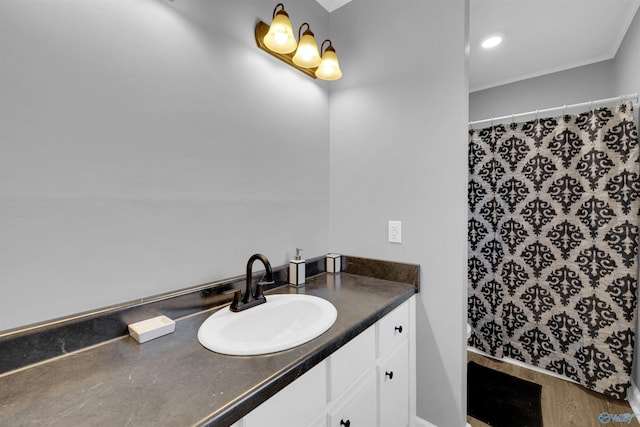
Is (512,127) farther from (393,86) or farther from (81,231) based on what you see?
(81,231)

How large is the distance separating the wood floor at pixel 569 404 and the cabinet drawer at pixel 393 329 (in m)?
0.82

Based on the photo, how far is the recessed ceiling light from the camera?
2.18m

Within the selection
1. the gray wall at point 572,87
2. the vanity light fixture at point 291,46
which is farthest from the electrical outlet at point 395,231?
the gray wall at point 572,87

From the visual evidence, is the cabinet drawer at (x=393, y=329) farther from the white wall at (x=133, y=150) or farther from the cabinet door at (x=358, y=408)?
the white wall at (x=133, y=150)

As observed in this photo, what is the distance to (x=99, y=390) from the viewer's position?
652mm

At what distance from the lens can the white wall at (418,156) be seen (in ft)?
4.43

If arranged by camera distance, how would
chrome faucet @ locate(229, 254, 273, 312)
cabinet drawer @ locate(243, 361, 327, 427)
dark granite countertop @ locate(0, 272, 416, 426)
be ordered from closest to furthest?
dark granite countertop @ locate(0, 272, 416, 426), cabinet drawer @ locate(243, 361, 327, 427), chrome faucet @ locate(229, 254, 273, 312)

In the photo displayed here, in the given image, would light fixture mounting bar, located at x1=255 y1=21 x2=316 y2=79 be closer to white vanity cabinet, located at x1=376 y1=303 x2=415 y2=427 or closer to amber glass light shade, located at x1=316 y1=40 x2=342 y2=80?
amber glass light shade, located at x1=316 y1=40 x2=342 y2=80

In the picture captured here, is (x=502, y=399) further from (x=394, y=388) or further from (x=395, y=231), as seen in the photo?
(x=395, y=231)

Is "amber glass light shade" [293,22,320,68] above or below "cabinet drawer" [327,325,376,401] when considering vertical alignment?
above

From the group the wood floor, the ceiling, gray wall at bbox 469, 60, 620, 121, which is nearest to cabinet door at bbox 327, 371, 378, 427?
the wood floor

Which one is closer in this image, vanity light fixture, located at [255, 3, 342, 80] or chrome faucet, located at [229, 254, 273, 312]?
chrome faucet, located at [229, 254, 273, 312]

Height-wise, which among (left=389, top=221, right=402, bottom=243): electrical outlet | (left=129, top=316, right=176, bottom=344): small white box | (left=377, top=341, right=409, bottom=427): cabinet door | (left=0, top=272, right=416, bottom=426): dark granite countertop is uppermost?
(left=389, top=221, right=402, bottom=243): electrical outlet

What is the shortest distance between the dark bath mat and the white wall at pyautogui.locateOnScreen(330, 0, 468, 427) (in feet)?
1.48
